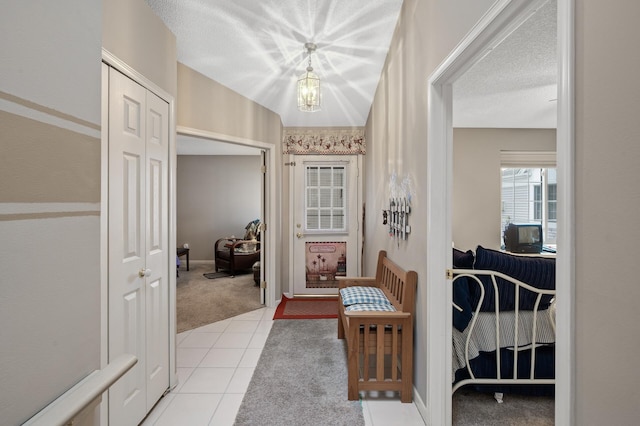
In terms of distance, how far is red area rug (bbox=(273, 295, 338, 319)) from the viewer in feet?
12.0

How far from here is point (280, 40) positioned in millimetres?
2646

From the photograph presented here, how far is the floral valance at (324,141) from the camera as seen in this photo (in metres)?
4.35

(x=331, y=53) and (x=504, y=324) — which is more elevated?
(x=331, y=53)

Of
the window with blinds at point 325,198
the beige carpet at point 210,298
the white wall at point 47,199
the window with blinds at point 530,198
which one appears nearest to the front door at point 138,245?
the white wall at point 47,199

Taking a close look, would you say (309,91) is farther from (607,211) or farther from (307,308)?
(307,308)

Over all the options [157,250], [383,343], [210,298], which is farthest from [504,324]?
[210,298]

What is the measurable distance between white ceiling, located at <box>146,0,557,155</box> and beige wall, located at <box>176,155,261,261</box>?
3.24 meters

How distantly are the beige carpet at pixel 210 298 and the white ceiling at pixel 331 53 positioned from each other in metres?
2.54

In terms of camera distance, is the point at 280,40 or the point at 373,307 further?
the point at 280,40

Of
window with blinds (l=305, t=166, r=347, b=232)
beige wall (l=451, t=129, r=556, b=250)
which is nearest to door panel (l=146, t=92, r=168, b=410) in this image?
window with blinds (l=305, t=166, r=347, b=232)

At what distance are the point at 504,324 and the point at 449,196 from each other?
3.28ft

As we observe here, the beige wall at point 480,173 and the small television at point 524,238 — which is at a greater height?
the beige wall at point 480,173

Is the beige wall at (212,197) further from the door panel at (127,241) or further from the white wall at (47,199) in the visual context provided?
the white wall at (47,199)

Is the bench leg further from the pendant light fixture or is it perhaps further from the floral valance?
the floral valance
